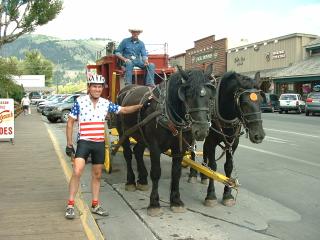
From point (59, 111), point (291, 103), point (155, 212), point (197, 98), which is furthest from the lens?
point (291, 103)

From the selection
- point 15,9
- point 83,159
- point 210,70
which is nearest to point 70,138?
point 83,159

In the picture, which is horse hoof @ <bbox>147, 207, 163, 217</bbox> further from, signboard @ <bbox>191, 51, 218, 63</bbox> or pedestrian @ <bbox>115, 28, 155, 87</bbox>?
signboard @ <bbox>191, 51, 218, 63</bbox>

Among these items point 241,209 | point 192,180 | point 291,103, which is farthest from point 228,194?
point 291,103

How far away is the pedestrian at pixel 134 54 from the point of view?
9.46 metres

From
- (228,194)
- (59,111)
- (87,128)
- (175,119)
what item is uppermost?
(175,119)

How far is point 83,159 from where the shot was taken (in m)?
5.90

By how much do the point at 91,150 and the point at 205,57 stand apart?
171 feet

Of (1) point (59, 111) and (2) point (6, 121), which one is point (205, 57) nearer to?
(1) point (59, 111)

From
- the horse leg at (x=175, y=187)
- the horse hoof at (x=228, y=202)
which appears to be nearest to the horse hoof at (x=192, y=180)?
the horse hoof at (x=228, y=202)

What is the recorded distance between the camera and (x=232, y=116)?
6.35 meters

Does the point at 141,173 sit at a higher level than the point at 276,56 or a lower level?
lower

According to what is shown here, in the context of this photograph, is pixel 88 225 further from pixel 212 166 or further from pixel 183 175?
pixel 183 175

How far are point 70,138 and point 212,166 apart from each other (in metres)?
2.14

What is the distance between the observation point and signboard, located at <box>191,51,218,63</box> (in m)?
55.7
